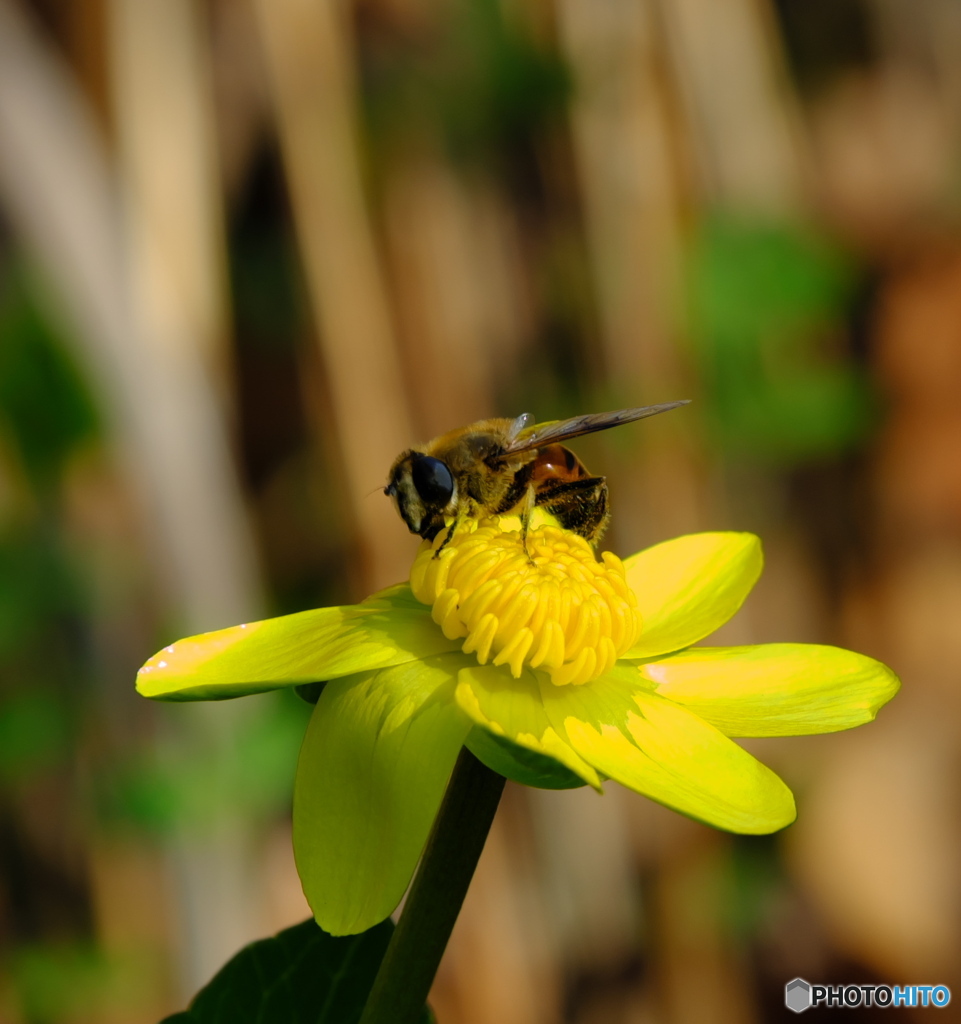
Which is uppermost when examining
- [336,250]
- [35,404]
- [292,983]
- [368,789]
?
[336,250]

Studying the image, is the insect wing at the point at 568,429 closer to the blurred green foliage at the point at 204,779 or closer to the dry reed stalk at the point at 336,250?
the blurred green foliage at the point at 204,779

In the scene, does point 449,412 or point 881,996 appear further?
point 449,412

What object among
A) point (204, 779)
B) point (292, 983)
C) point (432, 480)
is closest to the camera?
point (292, 983)

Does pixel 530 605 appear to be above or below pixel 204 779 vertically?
above

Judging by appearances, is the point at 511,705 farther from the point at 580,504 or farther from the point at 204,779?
the point at 204,779

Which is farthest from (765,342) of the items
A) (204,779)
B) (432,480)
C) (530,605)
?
(530,605)

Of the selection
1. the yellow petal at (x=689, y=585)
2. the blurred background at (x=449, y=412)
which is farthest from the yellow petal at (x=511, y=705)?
the blurred background at (x=449, y=412)
